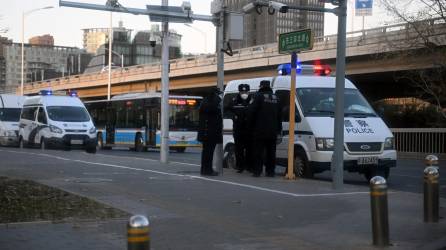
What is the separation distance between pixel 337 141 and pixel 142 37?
454 ft

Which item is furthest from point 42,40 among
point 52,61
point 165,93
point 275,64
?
point 165,93

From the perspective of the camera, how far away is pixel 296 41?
46.2ft

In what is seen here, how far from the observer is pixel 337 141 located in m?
12.6

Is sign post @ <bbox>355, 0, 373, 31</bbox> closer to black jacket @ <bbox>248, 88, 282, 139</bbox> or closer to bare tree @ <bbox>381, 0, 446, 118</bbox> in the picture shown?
bare tree @ <bbox>381, 0, 446, 118</bbox>

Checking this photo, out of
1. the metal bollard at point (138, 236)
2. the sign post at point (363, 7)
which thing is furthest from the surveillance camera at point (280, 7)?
the sign post at point (363, 7)

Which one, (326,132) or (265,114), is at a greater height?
(265,114)

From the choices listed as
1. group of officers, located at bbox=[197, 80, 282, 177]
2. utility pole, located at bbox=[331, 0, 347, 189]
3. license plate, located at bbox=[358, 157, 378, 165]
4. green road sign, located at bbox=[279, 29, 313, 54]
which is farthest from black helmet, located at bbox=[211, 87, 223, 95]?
license plate, located at bbox=[358, 157, 378, 165]

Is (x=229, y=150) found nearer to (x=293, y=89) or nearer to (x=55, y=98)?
(x=293, y=89)

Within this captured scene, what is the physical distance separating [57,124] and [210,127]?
51.6ft

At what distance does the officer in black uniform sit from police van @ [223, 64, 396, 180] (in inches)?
29.4

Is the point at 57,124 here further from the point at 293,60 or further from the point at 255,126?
the point at 293,60

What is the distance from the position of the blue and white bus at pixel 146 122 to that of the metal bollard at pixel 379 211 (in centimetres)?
2628

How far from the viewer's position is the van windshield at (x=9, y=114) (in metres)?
36.2

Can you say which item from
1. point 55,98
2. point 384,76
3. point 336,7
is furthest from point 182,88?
point 336,7
